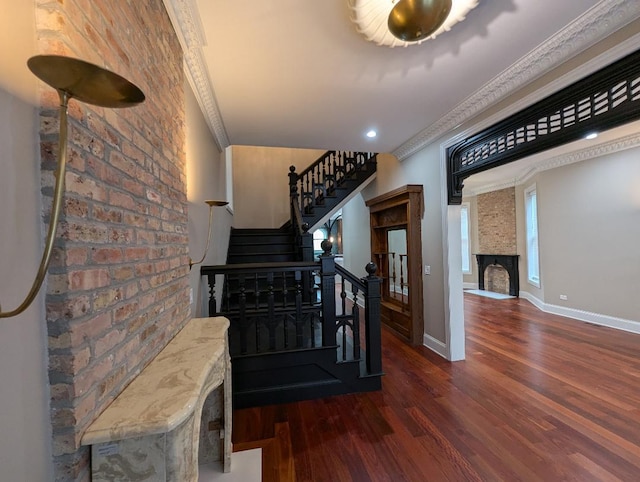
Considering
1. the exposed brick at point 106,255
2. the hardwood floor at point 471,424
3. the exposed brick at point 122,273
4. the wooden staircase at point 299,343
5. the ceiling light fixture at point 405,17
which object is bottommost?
the hardwood floor at point 471,424

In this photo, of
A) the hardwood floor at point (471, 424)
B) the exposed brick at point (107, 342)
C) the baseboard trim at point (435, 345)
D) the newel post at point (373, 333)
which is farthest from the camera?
the baseboard trim at point (435, 345)

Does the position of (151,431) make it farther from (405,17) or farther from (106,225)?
(405,17)

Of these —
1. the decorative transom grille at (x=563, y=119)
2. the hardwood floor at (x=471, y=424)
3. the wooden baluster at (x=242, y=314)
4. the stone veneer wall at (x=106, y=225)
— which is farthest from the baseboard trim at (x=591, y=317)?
the stone veneer wall at (x=106, y=225)

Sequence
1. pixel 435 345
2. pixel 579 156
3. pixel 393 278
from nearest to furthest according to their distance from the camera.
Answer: pixel 435 345 → pixel 393 278 → pixel 579 156

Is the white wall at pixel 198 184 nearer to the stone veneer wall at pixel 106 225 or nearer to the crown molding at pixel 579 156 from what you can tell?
the stone veneer wall at pixel 106 225

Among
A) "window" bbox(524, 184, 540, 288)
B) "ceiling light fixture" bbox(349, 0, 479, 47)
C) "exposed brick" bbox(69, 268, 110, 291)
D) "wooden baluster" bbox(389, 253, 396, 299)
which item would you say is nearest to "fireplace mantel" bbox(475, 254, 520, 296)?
"window" bbox(524, 184, 540, 288)

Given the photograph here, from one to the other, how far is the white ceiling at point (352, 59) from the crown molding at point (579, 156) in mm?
3336

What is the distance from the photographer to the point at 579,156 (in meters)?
4.86

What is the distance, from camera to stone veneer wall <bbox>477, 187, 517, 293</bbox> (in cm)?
680

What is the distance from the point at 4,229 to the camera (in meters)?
0.64

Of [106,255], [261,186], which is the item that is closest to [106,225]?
[106,255]

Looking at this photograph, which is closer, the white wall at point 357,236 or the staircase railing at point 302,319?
the staircase railing at point 302,319

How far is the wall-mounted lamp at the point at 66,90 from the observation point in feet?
1.79

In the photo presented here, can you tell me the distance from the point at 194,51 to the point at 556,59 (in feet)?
8.56
